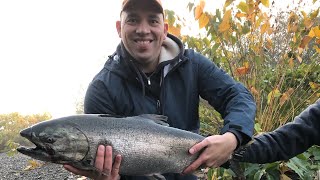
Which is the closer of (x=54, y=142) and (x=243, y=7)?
(x=54, y=142)

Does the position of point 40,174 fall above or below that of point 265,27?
below

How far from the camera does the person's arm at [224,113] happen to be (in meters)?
2.42

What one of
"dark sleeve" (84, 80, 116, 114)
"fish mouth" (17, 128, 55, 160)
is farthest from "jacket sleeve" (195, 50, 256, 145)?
"fish mouth" (17, 128, 55, 160)

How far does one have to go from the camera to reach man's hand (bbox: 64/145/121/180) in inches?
87.7

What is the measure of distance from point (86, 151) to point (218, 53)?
2.85 m

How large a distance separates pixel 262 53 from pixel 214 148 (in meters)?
2.56

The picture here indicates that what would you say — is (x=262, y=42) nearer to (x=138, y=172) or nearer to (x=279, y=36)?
(x=279, y=36)

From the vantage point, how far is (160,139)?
2.40m

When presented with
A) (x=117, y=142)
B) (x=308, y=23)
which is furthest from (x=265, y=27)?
(x=117, y=142)

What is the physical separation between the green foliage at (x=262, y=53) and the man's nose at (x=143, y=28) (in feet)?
3.46

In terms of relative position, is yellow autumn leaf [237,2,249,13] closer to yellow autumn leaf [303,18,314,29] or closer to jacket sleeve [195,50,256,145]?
yellow autumn leaf [303,18,314,29]

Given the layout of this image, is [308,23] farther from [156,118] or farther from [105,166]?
[105,166]

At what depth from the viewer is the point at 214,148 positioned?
241 centimetres

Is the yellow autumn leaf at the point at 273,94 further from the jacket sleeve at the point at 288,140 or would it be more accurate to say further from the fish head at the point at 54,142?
the fish head at the point at 54,142
